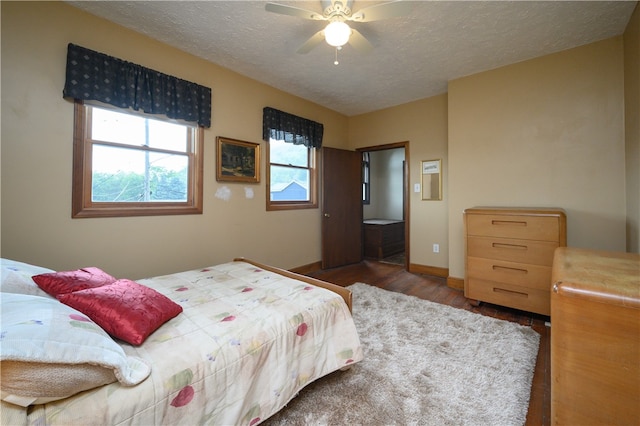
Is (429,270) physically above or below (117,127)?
below

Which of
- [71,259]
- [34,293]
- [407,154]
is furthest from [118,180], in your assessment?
[407,154]

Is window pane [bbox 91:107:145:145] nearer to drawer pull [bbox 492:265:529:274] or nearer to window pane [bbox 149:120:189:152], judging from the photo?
window pane [bbox 149:120:189:152]

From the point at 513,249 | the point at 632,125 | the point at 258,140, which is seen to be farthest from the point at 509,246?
the point at 258,140

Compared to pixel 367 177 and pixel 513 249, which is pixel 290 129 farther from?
pixel 513 249

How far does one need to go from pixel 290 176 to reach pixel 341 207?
1.05m

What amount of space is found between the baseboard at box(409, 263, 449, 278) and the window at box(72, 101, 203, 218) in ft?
10.2

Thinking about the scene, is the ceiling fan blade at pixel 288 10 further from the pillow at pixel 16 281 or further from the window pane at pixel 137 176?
the pillow at pixel 16 281

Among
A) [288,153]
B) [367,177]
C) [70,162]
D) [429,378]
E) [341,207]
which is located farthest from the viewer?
[367,177]

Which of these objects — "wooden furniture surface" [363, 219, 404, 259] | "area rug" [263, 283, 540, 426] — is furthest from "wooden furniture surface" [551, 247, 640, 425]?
"wooden furniture surface" [363, 219, 404, 259]

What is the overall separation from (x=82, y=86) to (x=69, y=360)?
2.23m

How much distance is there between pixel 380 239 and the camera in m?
4.81

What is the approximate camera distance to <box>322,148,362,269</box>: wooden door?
13.4 ft

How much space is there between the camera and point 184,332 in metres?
1.11

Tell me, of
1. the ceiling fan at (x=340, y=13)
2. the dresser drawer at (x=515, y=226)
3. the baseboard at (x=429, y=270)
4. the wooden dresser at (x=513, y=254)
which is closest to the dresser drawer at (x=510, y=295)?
the wooden dresser at (x=513, y=254)
